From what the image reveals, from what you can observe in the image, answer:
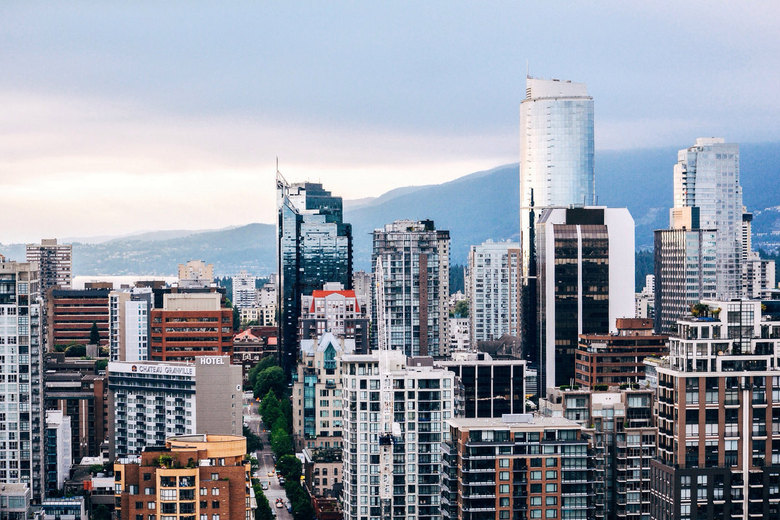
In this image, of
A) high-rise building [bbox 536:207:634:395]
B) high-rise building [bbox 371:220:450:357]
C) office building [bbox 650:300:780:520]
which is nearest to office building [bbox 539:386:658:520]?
office building [bbox 650:300:780:520]

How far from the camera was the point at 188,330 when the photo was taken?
420ft

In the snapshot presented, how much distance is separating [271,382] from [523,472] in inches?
3283

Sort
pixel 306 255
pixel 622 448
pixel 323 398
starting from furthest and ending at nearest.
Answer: pixel 306 255, pixel 323 398, pixel 622 448

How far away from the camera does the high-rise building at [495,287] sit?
7239 inches

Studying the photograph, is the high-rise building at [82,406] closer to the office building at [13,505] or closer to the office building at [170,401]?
the office building at [170,401]

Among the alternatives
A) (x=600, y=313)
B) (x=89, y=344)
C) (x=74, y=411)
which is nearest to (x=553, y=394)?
(x=74, y=411)

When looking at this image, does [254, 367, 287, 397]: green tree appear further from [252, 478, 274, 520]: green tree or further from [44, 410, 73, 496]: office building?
[252, 478, 274, 520]: green tree

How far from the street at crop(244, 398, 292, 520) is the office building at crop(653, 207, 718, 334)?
38404mm

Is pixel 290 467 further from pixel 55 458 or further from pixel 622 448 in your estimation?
pixel 622 448

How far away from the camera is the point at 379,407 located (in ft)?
250

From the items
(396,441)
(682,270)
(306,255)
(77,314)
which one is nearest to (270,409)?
(77,314)

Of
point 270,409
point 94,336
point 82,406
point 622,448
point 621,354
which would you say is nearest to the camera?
point 622,448

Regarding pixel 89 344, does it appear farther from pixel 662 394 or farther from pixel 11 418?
pixel 662 394

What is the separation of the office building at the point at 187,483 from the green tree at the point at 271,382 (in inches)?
3038
